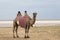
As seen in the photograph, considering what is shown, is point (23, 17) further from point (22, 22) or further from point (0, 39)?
point (0, 39)

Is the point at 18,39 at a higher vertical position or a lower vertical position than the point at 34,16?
lower

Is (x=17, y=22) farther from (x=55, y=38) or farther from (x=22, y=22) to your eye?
(x=55, y=38)

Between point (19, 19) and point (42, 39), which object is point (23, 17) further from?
point (42, 39)

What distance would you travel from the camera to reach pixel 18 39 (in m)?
21.1

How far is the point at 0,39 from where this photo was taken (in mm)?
21281

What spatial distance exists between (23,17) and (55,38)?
2.31 metres

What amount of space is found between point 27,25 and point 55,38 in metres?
1.86

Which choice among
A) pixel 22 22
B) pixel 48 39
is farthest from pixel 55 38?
pixel 22 22

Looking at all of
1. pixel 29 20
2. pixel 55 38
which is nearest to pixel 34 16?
pixel 29 20

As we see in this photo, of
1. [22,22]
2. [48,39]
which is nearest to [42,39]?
[48,39]

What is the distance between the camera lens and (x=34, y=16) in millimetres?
21406

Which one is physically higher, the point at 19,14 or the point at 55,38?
the point at 19,14

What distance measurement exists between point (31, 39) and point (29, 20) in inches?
54.4

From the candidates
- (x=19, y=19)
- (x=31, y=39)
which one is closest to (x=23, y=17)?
(x=19, y=19)
